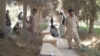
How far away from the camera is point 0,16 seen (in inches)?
498

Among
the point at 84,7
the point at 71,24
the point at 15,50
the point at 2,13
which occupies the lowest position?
the point at 15,50

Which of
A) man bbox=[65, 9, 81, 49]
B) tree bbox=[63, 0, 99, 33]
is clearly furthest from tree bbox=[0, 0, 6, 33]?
tree bbox=[63, 0, 99, 33]

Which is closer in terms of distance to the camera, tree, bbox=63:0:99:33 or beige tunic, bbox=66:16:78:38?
beige tunic, bbox=66:16:78:38

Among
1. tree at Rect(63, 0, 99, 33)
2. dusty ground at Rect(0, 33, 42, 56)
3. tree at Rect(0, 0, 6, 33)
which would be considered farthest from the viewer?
tree at Rect(63, 0, 99, 33)

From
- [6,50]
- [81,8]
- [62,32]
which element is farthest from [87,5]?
[6,50]

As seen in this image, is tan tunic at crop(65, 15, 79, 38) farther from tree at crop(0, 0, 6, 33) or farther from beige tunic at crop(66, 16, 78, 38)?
tree at crop(0, 0, 6, 33)

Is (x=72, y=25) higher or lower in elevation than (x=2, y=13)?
lower

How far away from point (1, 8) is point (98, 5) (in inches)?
377

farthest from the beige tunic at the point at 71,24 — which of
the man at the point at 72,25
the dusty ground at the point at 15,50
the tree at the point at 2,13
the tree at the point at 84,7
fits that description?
the tree at the point at 84,7

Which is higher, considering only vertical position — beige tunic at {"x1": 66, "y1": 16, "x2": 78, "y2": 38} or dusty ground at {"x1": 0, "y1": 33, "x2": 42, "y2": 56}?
beige tunic at {"x1": 66, "y1": 16, "x2": 78, "y2": 38}

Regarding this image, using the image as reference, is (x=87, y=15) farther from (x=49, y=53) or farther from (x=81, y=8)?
(x=49, y=53)

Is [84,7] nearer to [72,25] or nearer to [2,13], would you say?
[2,13]

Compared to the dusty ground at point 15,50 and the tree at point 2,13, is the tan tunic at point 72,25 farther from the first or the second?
the tree at point 2,13

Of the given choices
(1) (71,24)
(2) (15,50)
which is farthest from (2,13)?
(1) (71,24)
